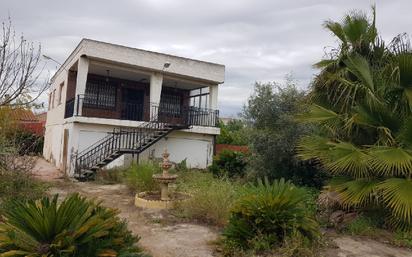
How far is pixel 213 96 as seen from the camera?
20.9 m

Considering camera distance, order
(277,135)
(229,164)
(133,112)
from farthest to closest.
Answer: (133,112) < (229,164) < (277,135)

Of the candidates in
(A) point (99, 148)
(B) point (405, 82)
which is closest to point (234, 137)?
(A) point (99, 148)

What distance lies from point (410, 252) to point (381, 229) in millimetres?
1083

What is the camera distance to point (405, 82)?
815 cm

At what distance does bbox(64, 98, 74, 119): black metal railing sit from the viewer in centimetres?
1794

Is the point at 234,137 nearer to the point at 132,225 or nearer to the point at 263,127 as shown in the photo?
the point at 263,127

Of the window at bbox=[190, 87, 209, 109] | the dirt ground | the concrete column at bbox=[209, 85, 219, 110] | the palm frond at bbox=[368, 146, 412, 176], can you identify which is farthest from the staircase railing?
the palm frond at bbox=[368, 146, 412, 176]

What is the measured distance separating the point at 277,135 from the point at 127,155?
8240 mm

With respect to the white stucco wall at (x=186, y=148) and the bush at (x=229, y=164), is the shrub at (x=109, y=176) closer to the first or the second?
the white stucco wall at (x=186, y=148)

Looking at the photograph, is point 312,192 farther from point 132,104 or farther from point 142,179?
point 132,104

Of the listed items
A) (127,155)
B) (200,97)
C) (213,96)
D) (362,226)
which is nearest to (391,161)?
(362,226)

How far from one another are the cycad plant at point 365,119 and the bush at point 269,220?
62.7 inches

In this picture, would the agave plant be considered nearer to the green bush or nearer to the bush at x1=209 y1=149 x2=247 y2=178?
the green bush

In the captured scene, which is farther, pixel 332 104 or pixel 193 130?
pixel 193 130
